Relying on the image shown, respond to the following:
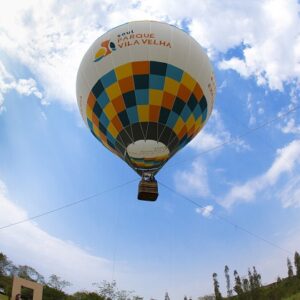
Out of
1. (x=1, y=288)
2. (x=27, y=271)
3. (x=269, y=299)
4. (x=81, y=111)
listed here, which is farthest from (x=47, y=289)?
(x=81, y=111)

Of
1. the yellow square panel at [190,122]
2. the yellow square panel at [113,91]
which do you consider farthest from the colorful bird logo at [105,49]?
the yellow square panel at [190,122]

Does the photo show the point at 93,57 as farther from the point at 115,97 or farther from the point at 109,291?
the point at 109,291

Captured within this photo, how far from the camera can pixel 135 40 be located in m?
15.3

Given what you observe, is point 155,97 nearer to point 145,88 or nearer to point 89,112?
point 145,88

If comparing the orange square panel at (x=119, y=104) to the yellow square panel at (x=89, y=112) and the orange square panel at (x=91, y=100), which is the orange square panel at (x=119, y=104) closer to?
the orange square panel at (x=91, y=100)

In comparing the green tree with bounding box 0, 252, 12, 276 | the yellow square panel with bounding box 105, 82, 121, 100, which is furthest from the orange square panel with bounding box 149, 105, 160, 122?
the green tree with bounding box 0, 252, 12, 276

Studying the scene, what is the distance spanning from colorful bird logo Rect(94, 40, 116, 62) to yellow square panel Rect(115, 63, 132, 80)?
77 centimetres

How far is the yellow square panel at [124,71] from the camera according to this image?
15.4m

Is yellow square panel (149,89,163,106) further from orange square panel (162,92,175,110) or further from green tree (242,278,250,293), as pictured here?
green tree (242,278,250,293)

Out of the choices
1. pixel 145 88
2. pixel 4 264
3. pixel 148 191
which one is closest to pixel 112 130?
pixel 145 88

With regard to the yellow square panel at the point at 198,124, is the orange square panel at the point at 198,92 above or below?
above

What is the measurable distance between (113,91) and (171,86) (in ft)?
7.26

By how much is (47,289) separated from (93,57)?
Answer: 184ft

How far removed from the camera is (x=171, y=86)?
15.6 m
